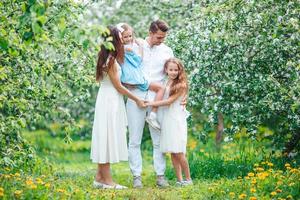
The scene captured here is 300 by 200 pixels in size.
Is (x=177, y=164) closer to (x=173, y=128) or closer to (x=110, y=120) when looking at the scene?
(x=173, y=128)

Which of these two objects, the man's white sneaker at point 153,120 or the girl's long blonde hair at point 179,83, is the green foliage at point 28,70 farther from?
the girl's long blonde hair at point 179,83

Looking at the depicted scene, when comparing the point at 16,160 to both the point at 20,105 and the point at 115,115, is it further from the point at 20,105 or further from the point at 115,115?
the point at 115,115

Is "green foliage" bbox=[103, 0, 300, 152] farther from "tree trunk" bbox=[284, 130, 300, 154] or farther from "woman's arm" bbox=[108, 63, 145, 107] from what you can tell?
"woman's arm" bbox=[108, 63, 145, 107]

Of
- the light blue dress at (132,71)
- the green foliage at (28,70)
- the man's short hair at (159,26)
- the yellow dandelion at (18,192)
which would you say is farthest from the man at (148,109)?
the yellow dandelion at (18,192)

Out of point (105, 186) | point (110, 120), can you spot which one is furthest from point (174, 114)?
point (105, 186)

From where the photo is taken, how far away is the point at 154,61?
825 cm

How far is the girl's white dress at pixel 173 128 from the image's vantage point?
8.19m

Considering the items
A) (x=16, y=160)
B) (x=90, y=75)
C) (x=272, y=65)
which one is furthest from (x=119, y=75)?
(x=272, y=65)

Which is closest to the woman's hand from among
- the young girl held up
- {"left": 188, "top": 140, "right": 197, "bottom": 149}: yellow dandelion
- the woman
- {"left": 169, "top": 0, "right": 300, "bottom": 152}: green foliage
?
the woman

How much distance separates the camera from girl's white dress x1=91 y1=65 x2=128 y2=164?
7.89 metres

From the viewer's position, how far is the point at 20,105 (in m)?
7.24

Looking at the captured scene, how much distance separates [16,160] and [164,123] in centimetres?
199

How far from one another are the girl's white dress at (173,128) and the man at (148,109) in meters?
0.12

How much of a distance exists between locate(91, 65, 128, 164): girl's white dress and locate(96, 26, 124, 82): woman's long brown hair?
0.14 metres
